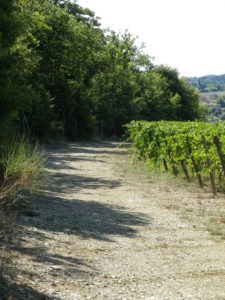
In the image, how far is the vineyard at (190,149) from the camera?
12.8 metres

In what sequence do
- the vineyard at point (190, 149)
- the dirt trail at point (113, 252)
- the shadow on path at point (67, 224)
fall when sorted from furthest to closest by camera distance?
the vineyard at point (190, 149)
the shadow on path at point (67, 224)
the dirt trail at point (113, 252)

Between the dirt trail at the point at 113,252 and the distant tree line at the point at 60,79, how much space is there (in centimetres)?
448

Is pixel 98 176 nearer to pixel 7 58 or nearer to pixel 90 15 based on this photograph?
pixel 7 58

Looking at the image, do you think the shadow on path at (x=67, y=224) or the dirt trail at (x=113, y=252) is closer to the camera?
the dirt trail at (x=113, y=252)

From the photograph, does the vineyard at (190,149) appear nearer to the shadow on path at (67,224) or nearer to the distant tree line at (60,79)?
the shadow on path at (67,224)

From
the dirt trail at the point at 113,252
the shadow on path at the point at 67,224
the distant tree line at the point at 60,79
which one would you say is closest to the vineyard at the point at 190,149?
the dirt trail at the point at 113,252

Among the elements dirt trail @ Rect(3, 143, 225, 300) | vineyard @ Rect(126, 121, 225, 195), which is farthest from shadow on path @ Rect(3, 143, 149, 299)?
vineyard @ Rect(126, 121, 225, 195)

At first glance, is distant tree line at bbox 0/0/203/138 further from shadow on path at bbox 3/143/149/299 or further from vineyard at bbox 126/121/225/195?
vineyard at bbox 126/121/225/195

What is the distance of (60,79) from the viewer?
35500 mm

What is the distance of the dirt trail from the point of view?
5426 mm

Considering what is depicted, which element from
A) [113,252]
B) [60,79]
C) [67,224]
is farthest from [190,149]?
[60,79]

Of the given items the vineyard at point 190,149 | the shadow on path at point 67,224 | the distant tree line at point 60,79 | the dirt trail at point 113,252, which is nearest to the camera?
the dirt trail at point 113,252

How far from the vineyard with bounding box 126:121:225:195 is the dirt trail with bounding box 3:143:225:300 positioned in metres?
1.63

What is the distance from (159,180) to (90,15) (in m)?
49.2
